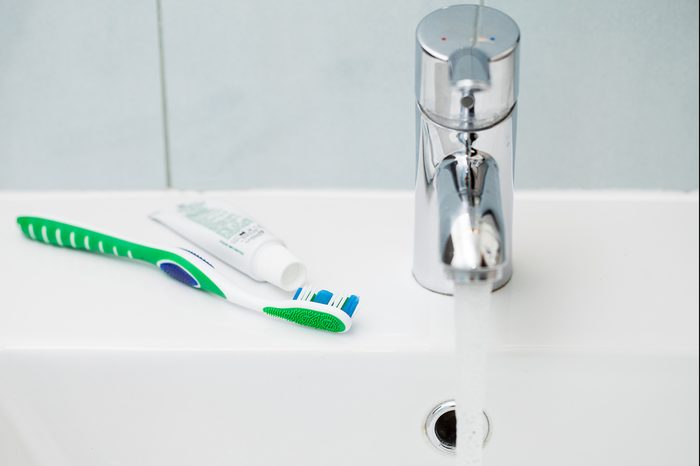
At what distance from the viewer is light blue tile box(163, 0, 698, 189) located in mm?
563

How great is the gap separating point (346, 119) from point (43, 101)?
0.65 feet

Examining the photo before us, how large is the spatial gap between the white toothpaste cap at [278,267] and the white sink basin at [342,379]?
0.01 metres

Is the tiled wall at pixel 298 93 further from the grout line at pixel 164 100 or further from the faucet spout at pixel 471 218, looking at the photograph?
the faucet spout at pixel 471 218

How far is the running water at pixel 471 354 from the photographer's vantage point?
17.6 inches

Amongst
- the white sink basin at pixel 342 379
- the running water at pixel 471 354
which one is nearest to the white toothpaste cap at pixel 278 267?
the white sink basin at pixel 342 379

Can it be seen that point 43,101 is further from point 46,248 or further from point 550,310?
point 550,310

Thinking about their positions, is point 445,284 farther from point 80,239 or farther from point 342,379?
point 80,239

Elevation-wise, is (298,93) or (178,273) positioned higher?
(298,93)

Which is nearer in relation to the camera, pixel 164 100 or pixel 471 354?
pixel 471 354

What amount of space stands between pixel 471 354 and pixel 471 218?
0.24ft

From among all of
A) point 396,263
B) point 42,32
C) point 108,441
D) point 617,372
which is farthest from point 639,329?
point 42,32

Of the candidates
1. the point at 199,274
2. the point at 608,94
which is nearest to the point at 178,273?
the point at 199,274

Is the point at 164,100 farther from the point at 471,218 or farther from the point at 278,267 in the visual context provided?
the point at 471,218

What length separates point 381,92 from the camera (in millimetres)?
591
